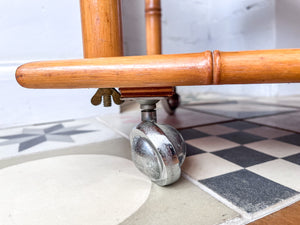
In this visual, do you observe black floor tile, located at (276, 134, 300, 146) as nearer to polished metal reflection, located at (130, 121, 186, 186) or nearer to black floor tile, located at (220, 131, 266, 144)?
black floor tile, located at (220, 131, 266, 144)

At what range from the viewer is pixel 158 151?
1.33 feet

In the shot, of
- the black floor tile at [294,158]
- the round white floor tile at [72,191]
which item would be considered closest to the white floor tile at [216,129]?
the black floor tile at [294,158]

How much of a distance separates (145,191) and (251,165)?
9.5 inches

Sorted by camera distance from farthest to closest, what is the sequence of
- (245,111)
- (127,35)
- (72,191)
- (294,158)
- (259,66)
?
(127,35) → (245,111) → (294,158) → (72,191) → (259,66)

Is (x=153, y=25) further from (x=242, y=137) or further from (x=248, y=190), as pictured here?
(x=248, y=190)

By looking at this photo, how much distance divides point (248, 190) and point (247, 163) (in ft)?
0.42

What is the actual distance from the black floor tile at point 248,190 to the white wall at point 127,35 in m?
0.80

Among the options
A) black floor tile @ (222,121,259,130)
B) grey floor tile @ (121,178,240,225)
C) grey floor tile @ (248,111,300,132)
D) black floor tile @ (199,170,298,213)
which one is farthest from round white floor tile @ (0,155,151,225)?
grey floor tile @ (248,111,300,132)

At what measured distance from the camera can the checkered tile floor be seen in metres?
0.41

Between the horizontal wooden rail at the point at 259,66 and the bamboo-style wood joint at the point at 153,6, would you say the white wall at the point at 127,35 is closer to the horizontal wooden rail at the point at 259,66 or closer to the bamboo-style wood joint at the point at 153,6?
the bamboo-style wood joint at the point at 153,6

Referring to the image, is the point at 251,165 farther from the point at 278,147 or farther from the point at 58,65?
the point at 58,65

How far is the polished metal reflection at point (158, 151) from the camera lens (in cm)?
41

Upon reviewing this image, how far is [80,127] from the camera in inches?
37.2

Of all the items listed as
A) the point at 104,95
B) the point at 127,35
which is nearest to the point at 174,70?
the point at 104,95
